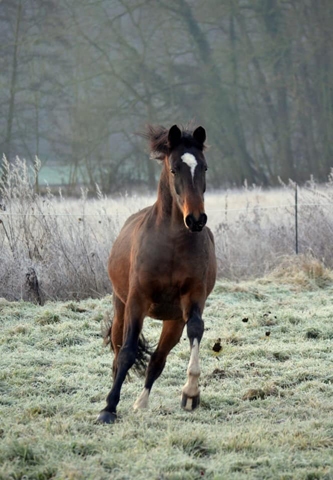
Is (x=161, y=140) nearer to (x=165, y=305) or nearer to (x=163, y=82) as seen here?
(x=165, y=305)

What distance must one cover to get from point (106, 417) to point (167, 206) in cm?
146

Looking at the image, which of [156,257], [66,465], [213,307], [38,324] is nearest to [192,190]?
[156,257]

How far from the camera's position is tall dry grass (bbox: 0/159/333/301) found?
9.09 meters

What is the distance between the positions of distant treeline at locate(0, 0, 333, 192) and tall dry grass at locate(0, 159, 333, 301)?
11118 mm

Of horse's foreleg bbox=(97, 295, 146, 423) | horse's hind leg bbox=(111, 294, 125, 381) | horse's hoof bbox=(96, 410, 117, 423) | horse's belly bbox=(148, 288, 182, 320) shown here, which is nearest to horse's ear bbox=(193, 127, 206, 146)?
horse's belly bbox=(148, 288, 182, 320)

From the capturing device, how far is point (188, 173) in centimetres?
445

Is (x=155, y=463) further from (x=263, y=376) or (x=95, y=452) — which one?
Result: (x=263, y=376)

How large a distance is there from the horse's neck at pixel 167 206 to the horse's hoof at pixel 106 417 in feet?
4.31

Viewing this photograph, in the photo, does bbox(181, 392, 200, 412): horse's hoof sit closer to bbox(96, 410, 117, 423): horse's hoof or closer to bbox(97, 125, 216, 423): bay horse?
bbox(97, 125, 216, 423): bay horse

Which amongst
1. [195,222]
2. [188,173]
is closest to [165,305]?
[195,222]

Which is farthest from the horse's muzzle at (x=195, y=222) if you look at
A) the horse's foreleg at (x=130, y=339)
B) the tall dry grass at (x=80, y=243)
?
the tall dry grass at (x=80, y=243)

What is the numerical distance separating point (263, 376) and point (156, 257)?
1.58 meters

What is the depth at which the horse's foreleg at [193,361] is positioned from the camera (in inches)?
179

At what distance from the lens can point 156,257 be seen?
4.67 metres
